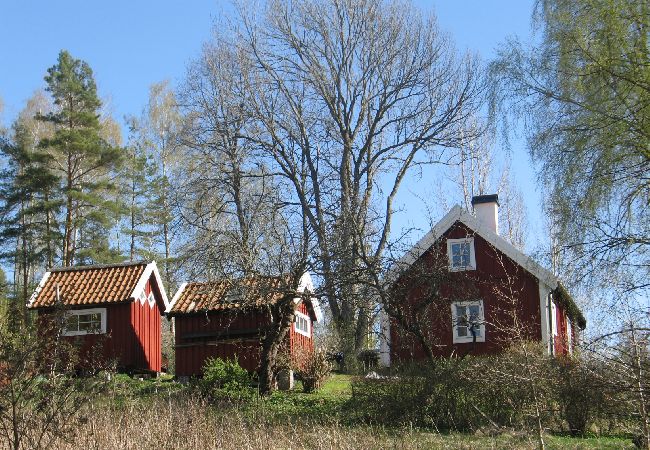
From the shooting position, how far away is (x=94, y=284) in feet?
82.4

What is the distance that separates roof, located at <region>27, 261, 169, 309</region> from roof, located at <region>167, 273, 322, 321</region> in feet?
5.20

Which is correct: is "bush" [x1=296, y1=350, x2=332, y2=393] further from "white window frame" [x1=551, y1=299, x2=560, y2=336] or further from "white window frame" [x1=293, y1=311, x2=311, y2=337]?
"white window frame" [x1=551, y1=299, x2=560, y2=336]

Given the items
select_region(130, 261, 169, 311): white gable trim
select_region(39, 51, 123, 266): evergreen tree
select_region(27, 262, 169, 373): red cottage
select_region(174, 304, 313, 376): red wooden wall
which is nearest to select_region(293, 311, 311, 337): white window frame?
select_region(174, 304, 313, 376): red wooden wall

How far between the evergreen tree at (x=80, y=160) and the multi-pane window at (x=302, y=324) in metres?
9.65

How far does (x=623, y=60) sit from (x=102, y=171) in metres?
25.3

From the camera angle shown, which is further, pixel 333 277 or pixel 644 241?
pixel 333 277

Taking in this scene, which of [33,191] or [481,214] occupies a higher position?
[33,191]

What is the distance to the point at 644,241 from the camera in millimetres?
10602

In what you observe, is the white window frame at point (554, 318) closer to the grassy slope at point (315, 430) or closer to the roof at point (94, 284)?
the grassy slope at point (315, 430)

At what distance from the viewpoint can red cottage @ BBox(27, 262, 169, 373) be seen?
957 inches

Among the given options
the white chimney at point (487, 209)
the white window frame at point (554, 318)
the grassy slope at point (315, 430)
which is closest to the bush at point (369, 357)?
the white chimney at point (487, 209)

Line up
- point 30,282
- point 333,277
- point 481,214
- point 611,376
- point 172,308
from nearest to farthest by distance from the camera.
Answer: point 611,376 → point 333,277 → point 172,308 → point 481,214 → point 30,282

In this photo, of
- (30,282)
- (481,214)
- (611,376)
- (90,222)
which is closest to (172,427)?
(611,376)

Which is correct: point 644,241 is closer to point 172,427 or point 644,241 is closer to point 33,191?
point 172,427
